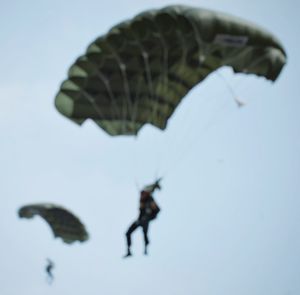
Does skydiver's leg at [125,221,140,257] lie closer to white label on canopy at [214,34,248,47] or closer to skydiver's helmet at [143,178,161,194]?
skydiver's helmet at [143,178,161,194]

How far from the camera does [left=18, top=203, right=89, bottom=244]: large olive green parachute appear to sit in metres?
30.6

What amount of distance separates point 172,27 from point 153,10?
2.44 feet

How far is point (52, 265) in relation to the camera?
45.2 m

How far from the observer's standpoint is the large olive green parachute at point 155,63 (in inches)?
779

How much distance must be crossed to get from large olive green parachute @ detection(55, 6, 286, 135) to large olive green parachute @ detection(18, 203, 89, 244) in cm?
809

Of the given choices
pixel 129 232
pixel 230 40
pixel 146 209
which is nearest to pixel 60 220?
pixel 129 232

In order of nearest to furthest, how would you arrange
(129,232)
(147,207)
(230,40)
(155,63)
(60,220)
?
(230,40) < (147,207) < (129,232) < (155,63) < (60,220)

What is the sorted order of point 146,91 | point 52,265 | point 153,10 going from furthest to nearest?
point 52,265 → point 146,91 → point 153,10

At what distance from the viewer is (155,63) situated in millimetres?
21766

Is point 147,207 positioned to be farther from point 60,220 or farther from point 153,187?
point 60,220

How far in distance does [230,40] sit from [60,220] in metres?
14.6

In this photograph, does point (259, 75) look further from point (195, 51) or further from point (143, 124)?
point (143, 124)

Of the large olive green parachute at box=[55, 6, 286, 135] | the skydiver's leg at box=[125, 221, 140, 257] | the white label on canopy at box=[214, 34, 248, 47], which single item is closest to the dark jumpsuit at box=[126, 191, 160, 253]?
the skydiver's leg at box=[125, 221, 140, 257]

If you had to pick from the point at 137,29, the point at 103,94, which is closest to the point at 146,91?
the point at 103,94
